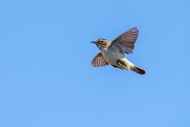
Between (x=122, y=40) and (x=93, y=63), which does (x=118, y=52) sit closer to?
(x=122, y=40)

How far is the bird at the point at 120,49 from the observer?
91.0 ft

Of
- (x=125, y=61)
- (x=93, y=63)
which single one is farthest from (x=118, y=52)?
(x=93, y=63)

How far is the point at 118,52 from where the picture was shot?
28.1 m

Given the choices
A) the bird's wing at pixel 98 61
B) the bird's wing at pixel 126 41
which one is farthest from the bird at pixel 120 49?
the bird's wing at pixel 98 61

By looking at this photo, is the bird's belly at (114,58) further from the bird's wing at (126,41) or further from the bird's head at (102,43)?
the bird's head at (102,43)

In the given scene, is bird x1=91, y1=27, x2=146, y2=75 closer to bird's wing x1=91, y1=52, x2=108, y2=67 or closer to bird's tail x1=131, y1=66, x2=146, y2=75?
bird's tail x1=131, y1=66, x2=146, y2=75

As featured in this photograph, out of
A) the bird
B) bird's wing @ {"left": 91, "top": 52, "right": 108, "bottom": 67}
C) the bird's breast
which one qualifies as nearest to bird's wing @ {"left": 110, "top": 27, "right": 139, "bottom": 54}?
the bird

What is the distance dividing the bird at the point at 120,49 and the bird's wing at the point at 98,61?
1310 millimetres

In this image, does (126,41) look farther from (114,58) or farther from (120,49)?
(114,58)

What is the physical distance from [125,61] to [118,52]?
0.42 meters

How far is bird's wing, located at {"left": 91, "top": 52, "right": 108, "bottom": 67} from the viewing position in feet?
98.2

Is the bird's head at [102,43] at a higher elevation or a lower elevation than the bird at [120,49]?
higher

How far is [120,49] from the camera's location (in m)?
28.1

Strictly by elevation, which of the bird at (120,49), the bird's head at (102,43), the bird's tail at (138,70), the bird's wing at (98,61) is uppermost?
the bird's wing at (98,61)
